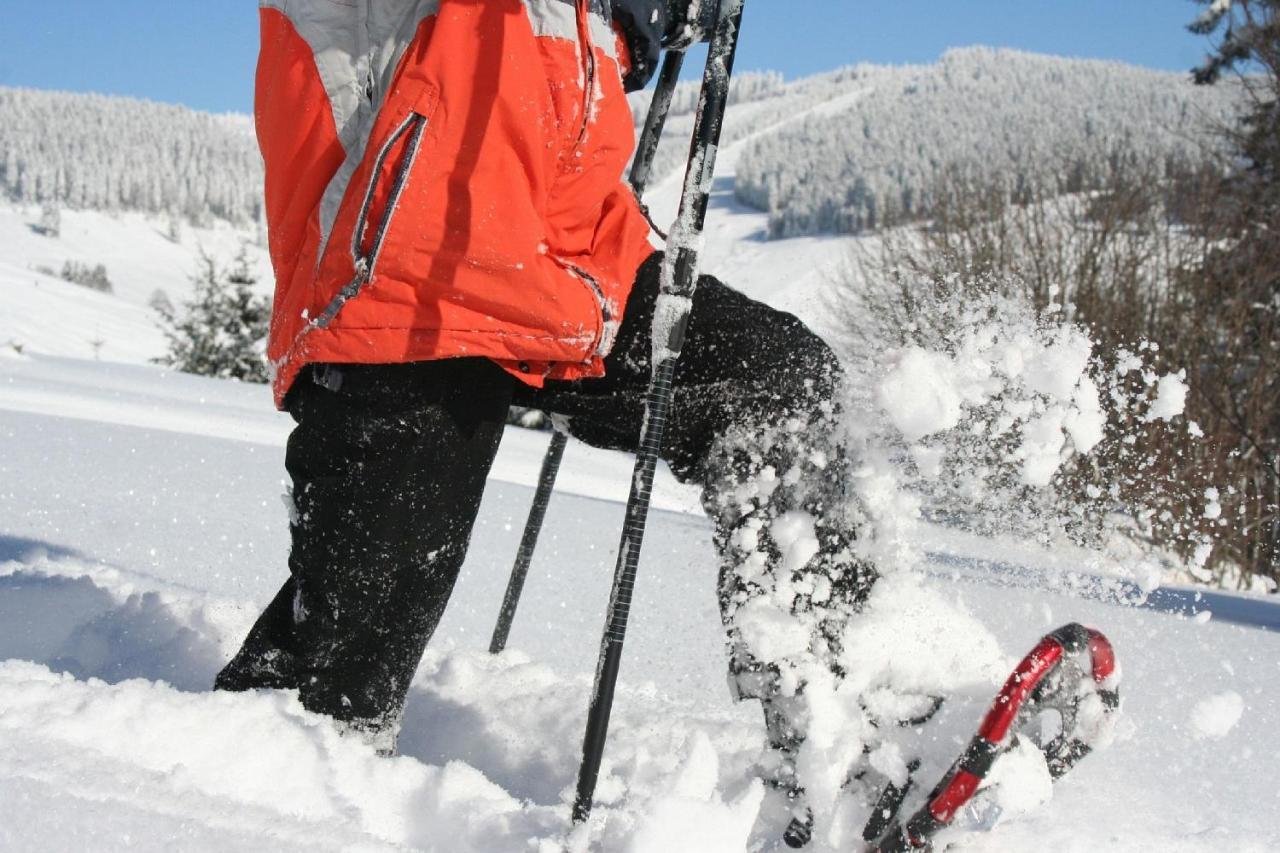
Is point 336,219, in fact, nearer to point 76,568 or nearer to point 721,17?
point 721,17

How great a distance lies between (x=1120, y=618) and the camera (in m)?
3.26

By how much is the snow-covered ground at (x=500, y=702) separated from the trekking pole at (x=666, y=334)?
0.41 feet

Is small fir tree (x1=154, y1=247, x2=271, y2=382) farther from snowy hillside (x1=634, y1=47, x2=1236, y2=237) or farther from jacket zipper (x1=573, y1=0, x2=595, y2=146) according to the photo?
snowy hillside (x1=634, y1=47, x2=1236, y2=237)

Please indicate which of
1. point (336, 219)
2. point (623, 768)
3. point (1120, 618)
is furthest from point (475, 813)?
point (1120, 618)

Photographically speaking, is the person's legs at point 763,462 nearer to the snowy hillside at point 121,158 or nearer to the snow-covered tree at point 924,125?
the snow-covered tree at point 924,125

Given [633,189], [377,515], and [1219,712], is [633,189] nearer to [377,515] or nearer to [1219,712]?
[377,515]

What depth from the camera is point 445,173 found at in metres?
1.24

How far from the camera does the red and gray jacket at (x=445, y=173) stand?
1.24 m

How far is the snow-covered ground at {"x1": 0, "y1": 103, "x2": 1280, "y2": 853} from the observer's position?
3.45 feet

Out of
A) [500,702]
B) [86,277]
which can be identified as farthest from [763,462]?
[86,277]

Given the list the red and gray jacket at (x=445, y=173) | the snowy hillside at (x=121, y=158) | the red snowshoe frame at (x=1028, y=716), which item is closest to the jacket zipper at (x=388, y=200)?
the red and gray jacket at (x=445, y=173)

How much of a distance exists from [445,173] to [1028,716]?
1.02 meters

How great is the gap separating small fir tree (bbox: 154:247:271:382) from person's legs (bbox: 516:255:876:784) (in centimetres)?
1926

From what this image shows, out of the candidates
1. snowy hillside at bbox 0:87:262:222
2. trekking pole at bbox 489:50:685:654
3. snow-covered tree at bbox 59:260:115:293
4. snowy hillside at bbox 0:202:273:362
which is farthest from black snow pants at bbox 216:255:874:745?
snowy hillside at bbox 0:87:262:222
